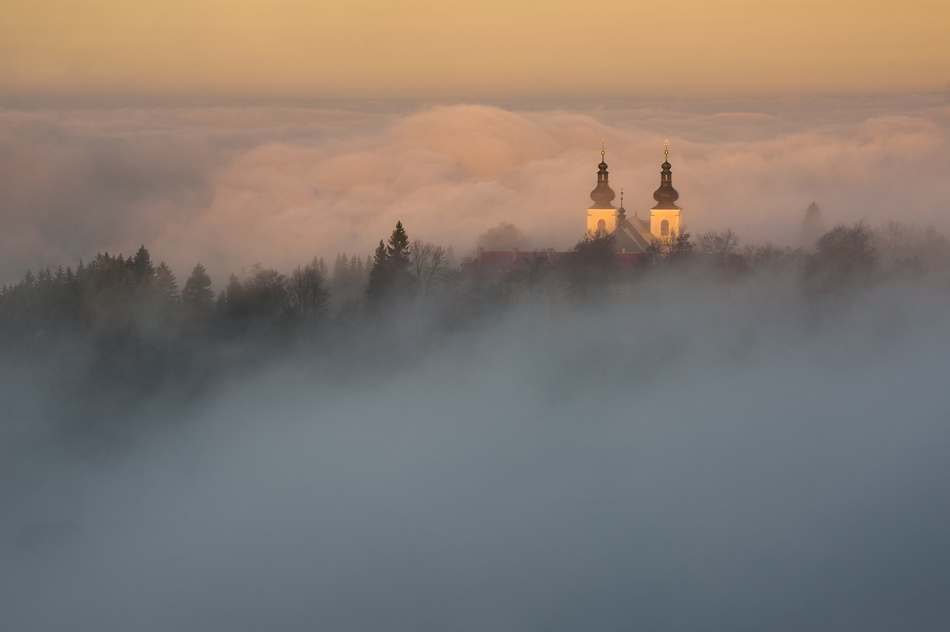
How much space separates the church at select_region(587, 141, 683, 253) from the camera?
95.1m

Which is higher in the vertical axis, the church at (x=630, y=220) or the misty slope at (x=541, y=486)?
the church at (x=630, y=220)

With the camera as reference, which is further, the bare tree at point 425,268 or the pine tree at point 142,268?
the pine tree at point 142,268

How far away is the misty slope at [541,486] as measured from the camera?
82250 mm

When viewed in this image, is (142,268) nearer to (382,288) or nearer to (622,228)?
(382,288)

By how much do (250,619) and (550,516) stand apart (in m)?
28.6

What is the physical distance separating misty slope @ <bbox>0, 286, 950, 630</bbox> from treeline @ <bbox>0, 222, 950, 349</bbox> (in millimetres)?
2554

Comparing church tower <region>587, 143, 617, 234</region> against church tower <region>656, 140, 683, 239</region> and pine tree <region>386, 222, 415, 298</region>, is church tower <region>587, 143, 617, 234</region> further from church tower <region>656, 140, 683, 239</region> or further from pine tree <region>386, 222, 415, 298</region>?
pine tree <region>386, 222, 415, 298</region>

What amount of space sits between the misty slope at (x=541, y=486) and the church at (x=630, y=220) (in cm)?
1123

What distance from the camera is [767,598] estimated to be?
88.0m

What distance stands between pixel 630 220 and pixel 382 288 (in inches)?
1509

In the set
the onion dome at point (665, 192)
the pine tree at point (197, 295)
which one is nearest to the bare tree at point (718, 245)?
the onion dome at point (665, 192)

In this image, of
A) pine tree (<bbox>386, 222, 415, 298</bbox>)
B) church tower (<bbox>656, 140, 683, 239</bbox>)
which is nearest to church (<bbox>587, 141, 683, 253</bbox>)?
church tower (<bbox>656, 140, 683, 239</bbox>)

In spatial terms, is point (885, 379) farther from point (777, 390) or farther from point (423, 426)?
point (423, 426)

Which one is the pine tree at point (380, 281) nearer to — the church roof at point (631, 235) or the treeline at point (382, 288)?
the treeline at point (382, 288)
